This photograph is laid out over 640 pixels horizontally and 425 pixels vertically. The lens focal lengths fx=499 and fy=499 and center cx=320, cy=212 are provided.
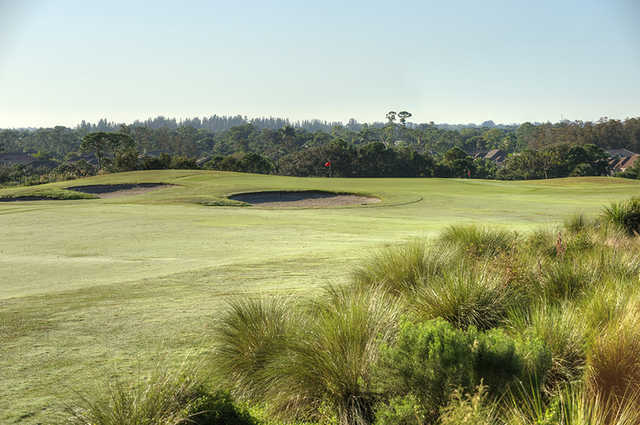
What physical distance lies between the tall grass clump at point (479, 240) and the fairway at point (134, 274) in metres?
1.94

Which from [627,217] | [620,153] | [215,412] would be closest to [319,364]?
[215,412]

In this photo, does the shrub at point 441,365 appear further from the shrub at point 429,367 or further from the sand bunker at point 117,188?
the sand bunker at point 117,188

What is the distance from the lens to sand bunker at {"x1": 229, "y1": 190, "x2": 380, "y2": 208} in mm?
31484

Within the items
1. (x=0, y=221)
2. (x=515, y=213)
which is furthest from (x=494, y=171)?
(x=0, y=221)

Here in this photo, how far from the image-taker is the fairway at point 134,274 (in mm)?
4965

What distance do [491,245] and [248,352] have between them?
6398 mm

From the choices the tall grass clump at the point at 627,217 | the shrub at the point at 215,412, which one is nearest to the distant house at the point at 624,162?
the tall grass clump at the point at 627,217

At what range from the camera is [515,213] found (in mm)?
22984

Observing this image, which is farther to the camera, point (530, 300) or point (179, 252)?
point (179, 252)

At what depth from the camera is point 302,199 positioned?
33312 mm

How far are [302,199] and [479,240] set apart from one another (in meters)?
23.7

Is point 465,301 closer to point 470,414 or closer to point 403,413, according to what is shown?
point 403,413

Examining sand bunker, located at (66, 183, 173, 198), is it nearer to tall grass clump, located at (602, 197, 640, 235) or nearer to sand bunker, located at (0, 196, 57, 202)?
sand bunker, located at (0, 196, 57, 202)

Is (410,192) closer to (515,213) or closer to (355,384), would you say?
(515,213)
